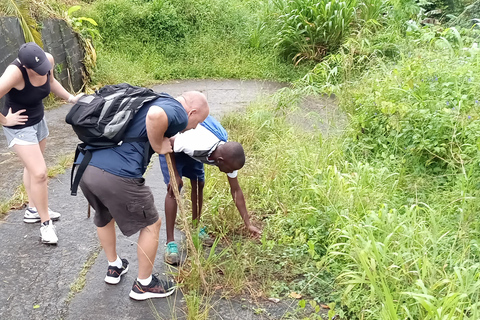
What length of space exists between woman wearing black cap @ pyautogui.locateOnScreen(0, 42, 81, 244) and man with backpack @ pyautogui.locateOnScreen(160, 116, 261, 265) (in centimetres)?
89

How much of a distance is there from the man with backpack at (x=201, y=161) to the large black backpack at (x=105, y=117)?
1.76 feet

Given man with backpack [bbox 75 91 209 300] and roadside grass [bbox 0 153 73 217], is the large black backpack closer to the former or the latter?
man with backpack [bbox 75 91 209 300]

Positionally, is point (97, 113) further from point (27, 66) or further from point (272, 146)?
point (272, 146)

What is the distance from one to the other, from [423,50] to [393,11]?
11.5 feet

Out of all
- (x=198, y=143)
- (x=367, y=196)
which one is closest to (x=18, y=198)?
(x=198, y=143)

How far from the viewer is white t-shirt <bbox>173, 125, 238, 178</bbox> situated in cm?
318

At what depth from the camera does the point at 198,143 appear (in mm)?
3189

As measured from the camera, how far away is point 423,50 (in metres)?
6.07

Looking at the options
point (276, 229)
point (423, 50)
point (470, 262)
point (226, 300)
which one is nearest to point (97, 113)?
point (226, 300)

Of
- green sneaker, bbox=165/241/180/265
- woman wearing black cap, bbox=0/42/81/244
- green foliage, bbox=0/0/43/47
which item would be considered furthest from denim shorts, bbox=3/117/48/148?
green foliage, bbox=0/0/43/47

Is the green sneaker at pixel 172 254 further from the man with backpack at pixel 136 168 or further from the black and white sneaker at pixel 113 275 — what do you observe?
the man with backpack at pixel 136 168

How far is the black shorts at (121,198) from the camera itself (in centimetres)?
264

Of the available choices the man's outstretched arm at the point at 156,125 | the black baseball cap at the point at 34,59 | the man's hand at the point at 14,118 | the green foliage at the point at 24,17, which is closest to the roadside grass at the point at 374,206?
the man's outstretched arm at the point at 156,125

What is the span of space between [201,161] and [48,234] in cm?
142
